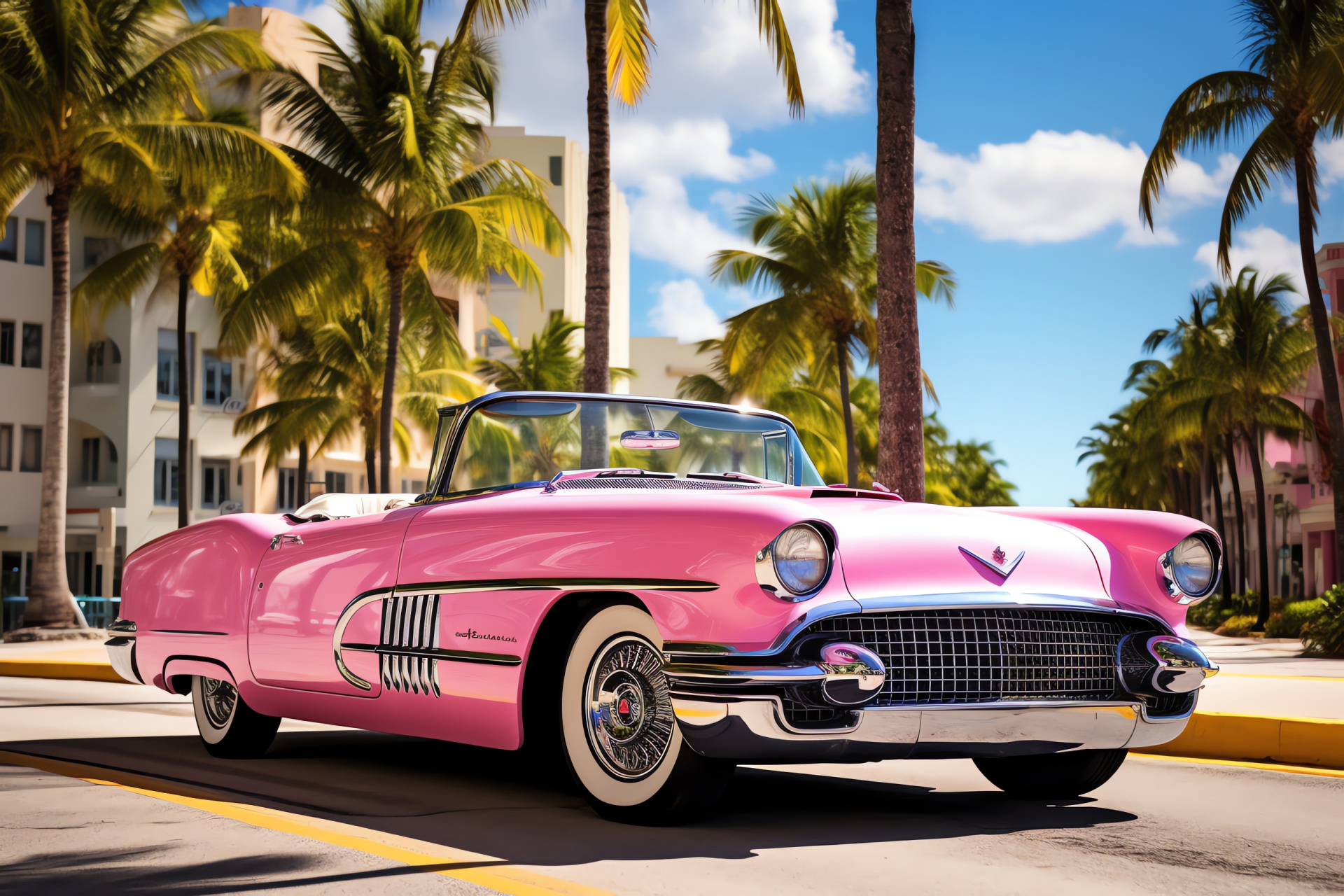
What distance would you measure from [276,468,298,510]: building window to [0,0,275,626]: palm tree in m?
21.8

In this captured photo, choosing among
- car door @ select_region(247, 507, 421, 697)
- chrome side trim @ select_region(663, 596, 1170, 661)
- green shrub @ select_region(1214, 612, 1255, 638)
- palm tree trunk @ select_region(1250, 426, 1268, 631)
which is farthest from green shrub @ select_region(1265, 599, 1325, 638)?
car door @ select_region(247, 507, 421, 697)

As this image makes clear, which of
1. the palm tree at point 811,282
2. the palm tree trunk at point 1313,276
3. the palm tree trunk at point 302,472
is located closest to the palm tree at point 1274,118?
the palm tree trunk at point 1313,276

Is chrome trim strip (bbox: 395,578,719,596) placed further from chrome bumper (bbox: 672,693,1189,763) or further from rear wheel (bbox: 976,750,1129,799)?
rear wheel (bbox: 976,750,1129,799)

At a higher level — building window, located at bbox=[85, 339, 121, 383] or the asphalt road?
building window, located at bbox=[85, 339, 121, 383]

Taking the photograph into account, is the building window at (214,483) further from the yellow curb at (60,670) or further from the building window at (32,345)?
the yellow curb at (60,670)

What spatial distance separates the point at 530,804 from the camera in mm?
5141

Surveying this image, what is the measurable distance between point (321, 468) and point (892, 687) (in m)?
43.9

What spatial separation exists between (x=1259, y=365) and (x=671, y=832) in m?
37.7

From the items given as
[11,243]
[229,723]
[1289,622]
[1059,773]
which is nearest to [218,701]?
[229,723]

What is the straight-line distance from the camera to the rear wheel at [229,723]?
6.57 m

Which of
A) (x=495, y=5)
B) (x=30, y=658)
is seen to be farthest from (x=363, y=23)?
(x=30, y=658)

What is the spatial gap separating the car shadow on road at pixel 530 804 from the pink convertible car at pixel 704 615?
236 mm

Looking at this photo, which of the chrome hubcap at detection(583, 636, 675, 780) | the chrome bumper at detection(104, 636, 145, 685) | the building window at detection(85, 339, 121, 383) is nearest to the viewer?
the chrome hubcap at detection(583, 636, 675, 780)

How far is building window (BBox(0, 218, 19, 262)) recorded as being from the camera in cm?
3550
